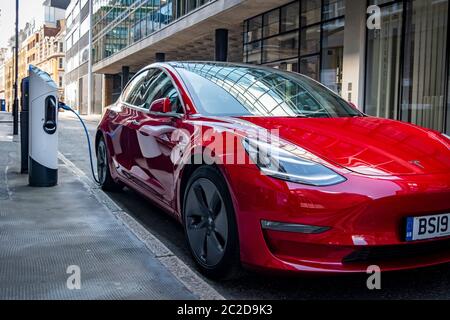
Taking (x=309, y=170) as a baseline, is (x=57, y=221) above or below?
below

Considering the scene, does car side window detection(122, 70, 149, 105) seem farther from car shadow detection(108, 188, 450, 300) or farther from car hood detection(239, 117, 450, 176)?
car shadow detection(108, 188, 450, 300)

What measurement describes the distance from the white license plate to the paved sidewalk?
1.29m

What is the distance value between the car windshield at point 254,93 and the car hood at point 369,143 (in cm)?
28

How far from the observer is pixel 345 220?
2746mm

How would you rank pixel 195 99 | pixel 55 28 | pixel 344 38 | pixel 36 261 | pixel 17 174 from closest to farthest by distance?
pixel 36 261
pixel 195 99
pixel 17 174
pixel 344 38
pixel 55 28

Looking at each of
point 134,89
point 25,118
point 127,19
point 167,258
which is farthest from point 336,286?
point 127,19

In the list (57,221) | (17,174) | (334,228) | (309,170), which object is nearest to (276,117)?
(309,170)

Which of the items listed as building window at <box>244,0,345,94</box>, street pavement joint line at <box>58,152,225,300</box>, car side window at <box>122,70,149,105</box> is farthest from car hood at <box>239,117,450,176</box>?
building window at <box>244,0,345,94</box>

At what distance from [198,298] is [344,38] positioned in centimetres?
1247

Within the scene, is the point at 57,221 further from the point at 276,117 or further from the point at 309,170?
the point at 309,170

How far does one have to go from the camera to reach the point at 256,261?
2.91m

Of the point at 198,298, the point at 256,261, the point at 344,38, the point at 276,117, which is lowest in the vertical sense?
the point at 198,298

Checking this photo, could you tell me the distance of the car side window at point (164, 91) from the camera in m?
4.23

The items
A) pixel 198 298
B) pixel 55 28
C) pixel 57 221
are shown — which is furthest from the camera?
pixel 55 28
